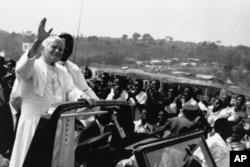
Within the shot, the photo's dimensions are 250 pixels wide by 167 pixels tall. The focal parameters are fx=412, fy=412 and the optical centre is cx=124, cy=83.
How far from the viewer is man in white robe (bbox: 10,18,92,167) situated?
3713mm

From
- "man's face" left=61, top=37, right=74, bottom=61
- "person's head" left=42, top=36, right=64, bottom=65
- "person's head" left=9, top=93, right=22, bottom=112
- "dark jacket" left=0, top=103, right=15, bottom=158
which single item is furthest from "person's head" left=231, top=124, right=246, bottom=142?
"dark jacket" left=0, top=103, right=15, bottom=158

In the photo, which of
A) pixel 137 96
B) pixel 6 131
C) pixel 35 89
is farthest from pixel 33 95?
pixel 137 96

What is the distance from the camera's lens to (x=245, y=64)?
15227mm

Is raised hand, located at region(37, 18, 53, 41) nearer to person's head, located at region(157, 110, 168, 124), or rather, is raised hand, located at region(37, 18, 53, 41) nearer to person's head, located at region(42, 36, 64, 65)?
person's head, located at region(42, 36, 64, 65)

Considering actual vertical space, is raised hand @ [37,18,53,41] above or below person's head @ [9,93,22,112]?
above

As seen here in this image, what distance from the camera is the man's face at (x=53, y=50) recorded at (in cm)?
382

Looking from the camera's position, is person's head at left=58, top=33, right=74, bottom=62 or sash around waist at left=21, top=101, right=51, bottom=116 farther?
person's head at left=58, top=33, right=74, bottom=62

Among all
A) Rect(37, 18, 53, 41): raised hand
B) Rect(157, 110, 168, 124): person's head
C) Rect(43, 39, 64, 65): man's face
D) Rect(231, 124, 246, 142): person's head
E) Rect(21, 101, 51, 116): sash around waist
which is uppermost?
Rect(37, 18, 53, 41): raised hand

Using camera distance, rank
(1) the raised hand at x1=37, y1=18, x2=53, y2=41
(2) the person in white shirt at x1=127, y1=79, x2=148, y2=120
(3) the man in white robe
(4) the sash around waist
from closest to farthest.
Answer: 1. (1) the raised hand at x1=37, y1=18, x2=53, y2=41
2. (3) the man in white robe
3. (4) the sash around waist
4. (2) the person in white shirt at x1=127, y1=79, x2=148, y2=120

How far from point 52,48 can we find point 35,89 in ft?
1.38

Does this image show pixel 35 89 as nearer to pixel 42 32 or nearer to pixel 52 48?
pixel 52 48

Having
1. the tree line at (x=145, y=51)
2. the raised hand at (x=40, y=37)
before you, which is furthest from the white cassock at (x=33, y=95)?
the tree line at (x=145, y=51)

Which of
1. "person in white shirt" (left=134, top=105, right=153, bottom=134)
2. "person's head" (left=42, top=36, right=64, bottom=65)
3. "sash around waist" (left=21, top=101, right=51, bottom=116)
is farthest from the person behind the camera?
"person in white shirt" (left=134, top=105, right=153, bottom=134)

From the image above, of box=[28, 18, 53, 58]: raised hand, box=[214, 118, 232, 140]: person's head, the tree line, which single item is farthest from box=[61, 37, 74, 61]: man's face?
the tree line
